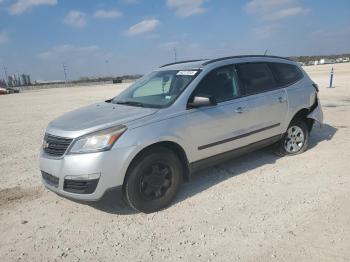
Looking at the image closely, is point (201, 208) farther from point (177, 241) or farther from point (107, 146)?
point (107, 146)

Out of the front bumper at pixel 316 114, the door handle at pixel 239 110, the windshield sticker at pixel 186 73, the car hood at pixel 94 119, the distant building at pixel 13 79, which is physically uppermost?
the windshield sticker at pixel 186 73

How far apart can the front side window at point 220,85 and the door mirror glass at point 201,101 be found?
0.51 feet

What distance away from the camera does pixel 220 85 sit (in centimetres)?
502

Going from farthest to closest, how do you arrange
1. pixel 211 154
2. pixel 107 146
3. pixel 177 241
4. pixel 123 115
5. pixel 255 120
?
1. pixel 255 120
2. pixel 211 154
3. pixel 123 115
4. pixel 107 146
5. pixel 177 241

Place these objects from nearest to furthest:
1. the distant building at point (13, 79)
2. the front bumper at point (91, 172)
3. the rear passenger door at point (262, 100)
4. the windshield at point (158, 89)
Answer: the front bumper at point (91, 172) < the windshield at point (158, 89) < the rear passenger door at point (262, 100) < the distant building at point (13, 79)

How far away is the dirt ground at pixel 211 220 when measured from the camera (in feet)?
11.1

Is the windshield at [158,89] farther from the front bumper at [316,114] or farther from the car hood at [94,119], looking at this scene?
the front bumper at [316,114]

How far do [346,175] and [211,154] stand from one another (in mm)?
2075

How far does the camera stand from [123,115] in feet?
14.0

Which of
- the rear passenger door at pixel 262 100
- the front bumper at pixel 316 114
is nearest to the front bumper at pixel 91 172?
the rear passenger door at pixel 262 100

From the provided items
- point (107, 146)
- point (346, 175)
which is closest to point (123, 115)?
point (107, 146)

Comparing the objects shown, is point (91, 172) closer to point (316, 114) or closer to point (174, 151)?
point (174, 151)

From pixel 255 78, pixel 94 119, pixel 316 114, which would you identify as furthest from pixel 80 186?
pixel 316 114

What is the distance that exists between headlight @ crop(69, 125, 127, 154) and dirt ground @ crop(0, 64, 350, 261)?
0.59 m
